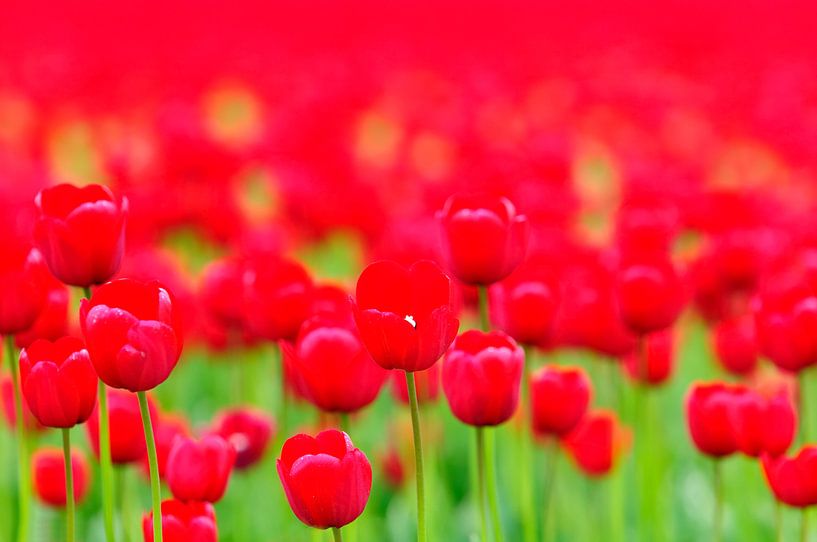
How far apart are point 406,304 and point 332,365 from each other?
0.53 feet

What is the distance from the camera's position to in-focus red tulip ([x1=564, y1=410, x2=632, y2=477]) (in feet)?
6.53

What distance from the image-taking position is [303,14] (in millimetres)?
10578

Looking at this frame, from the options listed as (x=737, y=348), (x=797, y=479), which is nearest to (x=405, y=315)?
(x=797, y=479)

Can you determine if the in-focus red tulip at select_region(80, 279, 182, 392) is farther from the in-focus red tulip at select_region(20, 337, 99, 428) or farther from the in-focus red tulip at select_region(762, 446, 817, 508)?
the in-focus red tulip at select_region(762, 446, 817, 508)

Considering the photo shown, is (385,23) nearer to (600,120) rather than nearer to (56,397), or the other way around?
(600,120)

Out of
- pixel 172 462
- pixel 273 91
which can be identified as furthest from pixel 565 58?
pixel 172 462

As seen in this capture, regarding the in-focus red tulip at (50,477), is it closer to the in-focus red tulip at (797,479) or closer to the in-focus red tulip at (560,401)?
the in-focus red tulip at (560,401)

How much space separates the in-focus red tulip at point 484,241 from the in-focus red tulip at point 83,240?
1.39 feet

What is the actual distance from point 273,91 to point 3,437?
335 cm

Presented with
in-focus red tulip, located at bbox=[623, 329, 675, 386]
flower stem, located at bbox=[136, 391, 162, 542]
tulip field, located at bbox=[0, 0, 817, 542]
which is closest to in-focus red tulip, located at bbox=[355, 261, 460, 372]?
tulip field, located at bbox=[0, 0, 817, 542]

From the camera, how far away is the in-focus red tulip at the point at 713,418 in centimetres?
158

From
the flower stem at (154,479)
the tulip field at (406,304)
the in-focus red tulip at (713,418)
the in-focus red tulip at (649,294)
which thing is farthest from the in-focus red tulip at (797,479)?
the flower stem at (154,479)

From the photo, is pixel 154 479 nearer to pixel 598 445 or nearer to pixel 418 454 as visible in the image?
pixel 418 454

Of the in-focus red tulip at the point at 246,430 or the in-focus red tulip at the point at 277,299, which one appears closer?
the in-focus red tulip at the point at 277,299
